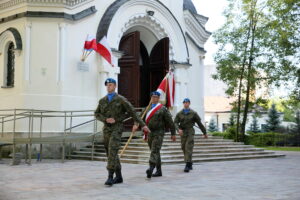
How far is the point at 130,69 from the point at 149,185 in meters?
9.56

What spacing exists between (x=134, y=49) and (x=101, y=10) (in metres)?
2.02

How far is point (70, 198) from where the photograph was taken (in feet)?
19.9

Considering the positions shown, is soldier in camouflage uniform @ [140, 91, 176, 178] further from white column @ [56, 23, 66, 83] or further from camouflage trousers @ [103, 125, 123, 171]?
white column @ [56, 23, 66, 83]

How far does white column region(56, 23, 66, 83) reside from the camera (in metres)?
14.4

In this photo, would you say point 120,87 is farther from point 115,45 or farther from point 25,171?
point 25,171

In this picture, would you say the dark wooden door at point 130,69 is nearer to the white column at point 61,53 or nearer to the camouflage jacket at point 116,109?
the white column at point 61,53

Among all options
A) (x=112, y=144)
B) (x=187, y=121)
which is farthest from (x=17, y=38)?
(x=112, y=144)

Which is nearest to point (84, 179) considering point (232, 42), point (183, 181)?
point (183, 181)

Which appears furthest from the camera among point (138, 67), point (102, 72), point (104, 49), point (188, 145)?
point (138, 67)

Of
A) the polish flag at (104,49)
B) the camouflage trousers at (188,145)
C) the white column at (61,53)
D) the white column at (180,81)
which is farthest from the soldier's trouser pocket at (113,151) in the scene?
the white column at (180,81)

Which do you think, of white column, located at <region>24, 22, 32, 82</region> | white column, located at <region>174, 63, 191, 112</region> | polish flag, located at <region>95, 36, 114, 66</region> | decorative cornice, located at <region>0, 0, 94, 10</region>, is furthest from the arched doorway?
white column, located at <region>24, 22, 32, 82</region>

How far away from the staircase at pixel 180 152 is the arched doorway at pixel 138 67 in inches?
106

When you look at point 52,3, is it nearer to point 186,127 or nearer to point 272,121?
point 186,127

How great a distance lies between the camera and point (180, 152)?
13406 mm
